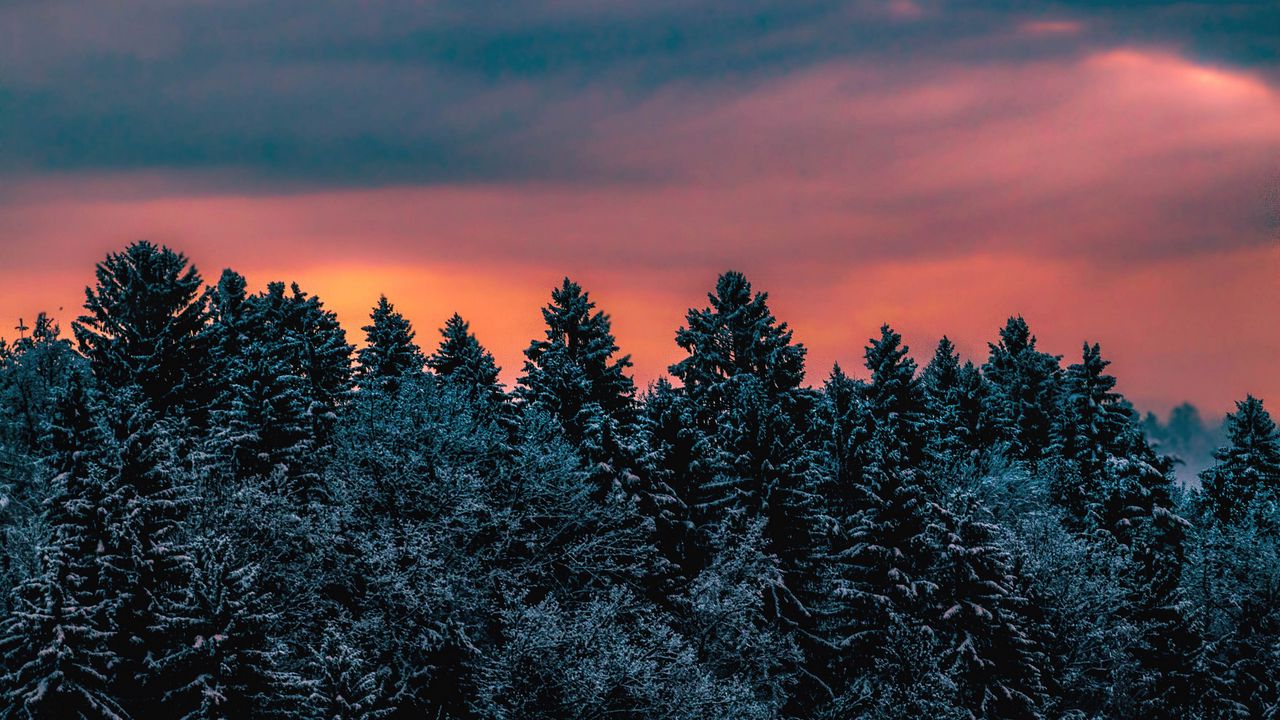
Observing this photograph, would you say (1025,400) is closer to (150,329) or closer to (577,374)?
(577,374)

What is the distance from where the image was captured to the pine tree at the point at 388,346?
2638 inches

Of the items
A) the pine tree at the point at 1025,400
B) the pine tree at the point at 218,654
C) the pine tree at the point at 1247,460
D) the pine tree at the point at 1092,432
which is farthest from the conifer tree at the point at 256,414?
the pine tree at the point at 1247,460

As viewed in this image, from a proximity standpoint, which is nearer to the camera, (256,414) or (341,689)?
(341,689)

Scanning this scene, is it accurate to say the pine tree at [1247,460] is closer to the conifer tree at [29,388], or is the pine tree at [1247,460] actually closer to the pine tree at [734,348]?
the pine tree at [734,348]

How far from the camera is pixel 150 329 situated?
49.5 meters

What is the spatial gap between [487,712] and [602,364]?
25388 mm

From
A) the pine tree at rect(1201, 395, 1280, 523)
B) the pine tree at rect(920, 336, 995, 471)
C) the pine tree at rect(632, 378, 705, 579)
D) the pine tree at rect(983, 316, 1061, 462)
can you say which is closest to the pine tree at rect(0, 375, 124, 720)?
the pine tree at rect(632, 378, 705, 579)

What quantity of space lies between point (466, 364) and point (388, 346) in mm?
5141

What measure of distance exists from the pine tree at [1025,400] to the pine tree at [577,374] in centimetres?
2978

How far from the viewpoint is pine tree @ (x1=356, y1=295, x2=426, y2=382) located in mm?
67000

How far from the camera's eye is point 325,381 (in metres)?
58.9

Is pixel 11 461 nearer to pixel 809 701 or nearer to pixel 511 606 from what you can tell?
pixel 511 606

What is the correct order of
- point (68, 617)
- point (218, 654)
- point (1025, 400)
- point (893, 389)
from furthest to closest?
point (1025, 400) < point (893, 389) < point (68, 617) < point (218, 654)

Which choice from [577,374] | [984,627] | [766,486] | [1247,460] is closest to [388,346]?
[577,374]
